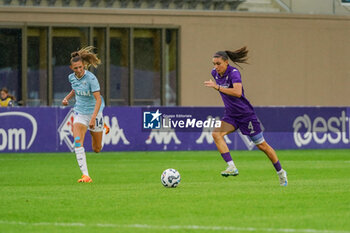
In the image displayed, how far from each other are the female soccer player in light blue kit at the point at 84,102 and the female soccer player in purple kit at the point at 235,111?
7.15 ft

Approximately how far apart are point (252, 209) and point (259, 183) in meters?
4.40

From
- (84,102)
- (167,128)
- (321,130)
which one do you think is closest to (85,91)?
(84,102)

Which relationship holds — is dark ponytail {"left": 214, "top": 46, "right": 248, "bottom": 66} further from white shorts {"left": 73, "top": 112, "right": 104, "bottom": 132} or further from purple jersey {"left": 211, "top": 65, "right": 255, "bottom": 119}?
white shorts {"left": 73, "top": 112, "right": 104, "bottom": 132}

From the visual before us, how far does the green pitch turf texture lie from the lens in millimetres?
8789

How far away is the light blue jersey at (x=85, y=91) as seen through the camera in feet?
49.4

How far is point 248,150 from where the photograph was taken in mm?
28953

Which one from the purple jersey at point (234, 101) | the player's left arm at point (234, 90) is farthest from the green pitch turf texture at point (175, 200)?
the player's left arm at point (234, 90)

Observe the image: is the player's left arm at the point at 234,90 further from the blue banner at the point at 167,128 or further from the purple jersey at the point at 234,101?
the blue banner at the point at 167,128

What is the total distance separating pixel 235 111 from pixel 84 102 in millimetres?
2840

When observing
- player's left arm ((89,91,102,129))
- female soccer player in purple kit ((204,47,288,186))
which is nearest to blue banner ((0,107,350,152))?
player's left arm ((89,91,102,129))

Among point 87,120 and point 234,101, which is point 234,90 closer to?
point 234,101

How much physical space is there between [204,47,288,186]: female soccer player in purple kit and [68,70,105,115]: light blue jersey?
2236mm

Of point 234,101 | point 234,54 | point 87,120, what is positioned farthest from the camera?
point 87,120

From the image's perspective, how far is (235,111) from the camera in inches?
554
